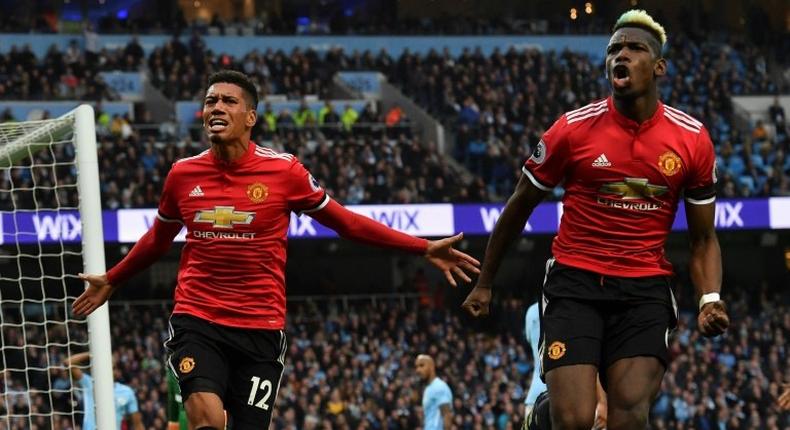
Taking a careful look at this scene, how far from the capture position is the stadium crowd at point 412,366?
20.7 meters

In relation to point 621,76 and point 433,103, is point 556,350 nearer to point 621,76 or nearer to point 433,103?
point 621,76

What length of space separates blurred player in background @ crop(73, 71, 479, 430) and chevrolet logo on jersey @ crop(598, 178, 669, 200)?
85cm

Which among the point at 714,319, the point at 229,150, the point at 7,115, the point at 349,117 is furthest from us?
the point at 349,117

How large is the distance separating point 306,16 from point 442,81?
698 centimetres

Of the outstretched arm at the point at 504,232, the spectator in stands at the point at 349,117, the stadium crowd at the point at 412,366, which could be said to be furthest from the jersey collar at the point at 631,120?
the spectator in stands at the point at 349,117

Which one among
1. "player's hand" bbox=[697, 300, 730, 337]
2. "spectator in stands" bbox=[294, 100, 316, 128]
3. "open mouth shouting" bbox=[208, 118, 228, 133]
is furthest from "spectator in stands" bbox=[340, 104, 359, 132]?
"player's hand" bbox=[697, 300, 730, 337]

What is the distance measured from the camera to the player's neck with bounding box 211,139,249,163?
22.2 feet

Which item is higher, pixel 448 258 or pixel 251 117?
pixel 251 117

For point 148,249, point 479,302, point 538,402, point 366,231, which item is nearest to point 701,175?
point 479,302

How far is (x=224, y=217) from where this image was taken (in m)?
6.67

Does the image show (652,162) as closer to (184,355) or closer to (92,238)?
(184,355)

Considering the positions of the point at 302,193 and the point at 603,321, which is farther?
A: the point at 302,193

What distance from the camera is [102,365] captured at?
855cm

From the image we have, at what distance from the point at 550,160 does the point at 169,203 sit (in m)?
1.82
